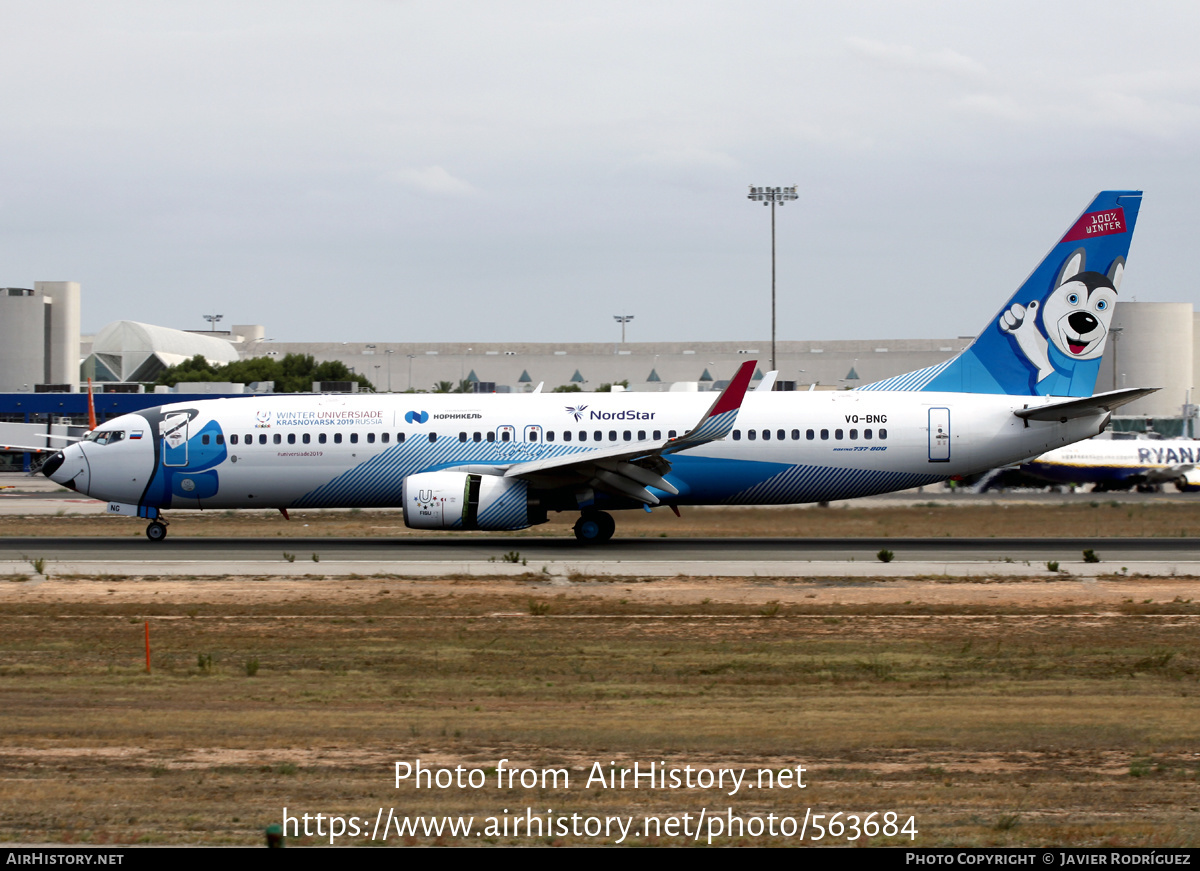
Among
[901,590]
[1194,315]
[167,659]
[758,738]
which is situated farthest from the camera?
[1194,315]

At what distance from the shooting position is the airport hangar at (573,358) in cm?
10056

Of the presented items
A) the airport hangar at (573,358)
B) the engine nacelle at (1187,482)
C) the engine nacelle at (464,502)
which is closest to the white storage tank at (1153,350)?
the airport hangar at (573,358)

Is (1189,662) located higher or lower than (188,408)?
lower

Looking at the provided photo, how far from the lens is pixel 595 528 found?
91.7 feet

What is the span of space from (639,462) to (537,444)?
277 centimetres

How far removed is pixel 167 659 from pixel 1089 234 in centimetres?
2354

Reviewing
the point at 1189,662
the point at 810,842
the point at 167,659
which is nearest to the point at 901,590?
the point at 1189,662

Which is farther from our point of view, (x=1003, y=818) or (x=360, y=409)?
(x=360, y=409)

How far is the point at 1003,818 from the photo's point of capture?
775 centimetres

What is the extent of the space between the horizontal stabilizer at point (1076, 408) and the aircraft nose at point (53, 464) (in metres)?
23.1

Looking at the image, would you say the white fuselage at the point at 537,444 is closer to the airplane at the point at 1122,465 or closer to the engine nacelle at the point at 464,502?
the engine nacelle at the point at 464,502

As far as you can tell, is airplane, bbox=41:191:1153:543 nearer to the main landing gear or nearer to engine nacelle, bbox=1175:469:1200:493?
the main landing gear

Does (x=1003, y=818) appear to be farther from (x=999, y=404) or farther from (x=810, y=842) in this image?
(x=999, y=404)

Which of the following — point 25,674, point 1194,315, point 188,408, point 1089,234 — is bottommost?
point 25,674
